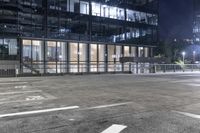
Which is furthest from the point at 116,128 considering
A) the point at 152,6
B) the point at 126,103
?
the point at 152,6

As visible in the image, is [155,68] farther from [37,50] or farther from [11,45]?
[11,45]

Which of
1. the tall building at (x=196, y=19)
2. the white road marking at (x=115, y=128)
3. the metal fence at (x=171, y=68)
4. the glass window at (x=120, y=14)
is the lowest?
the white road marking at (x=115, y=128)

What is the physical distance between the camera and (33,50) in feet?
98.3

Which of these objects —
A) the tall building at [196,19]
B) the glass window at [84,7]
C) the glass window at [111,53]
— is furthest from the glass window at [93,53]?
the tall building at [196,19]

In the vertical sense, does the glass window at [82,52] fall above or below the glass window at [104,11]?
below

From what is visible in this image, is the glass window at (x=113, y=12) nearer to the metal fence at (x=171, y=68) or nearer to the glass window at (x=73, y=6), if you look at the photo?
the glass window at (x=73, y=6)

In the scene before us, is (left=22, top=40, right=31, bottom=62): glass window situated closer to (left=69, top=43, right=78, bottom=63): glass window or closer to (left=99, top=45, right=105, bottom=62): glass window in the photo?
(left=69, top=43, right=78, bottom=63): glass window

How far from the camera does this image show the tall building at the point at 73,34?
2908cm

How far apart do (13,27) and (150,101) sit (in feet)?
76.5

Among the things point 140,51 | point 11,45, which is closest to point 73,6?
point 11,45

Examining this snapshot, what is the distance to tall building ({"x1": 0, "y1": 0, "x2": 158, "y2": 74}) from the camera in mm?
29078

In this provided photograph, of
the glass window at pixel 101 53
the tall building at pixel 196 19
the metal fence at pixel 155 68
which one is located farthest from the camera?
the tall building at pixel 196 19

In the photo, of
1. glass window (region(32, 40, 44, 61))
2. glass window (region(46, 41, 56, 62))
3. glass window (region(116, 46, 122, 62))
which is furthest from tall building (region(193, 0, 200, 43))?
glass window (region(32, 40, 44, 61))

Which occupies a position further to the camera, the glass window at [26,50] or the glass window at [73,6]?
the glass window at [73,6]
